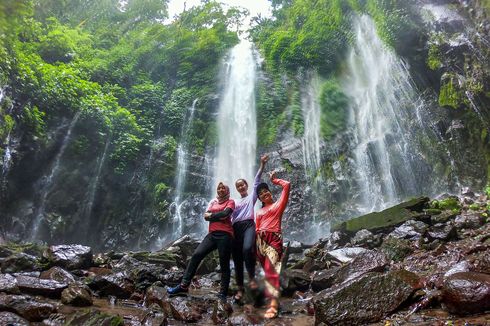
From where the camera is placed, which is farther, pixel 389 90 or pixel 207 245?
pixel 389 90

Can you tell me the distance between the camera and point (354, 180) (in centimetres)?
1497

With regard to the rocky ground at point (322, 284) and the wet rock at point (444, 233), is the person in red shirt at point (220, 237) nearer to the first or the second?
the rocky ground at point (322, 284)

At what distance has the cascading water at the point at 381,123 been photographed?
14.0 metres

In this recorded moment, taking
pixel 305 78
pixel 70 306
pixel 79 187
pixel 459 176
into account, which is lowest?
pixel 70 306

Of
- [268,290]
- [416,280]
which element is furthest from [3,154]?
[416,280]

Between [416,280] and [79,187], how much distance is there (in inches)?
531

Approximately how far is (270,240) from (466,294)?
82.0 inches

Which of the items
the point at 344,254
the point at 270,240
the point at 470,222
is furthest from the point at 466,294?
the point at 470,222

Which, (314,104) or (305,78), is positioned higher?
(305,78)

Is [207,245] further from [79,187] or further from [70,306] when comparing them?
[79,187]

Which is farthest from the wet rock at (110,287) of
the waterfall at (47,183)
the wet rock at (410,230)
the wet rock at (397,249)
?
the waterfall at (47,183)

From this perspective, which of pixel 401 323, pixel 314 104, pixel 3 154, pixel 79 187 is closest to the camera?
pixel 401 323

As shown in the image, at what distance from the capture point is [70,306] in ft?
15.3

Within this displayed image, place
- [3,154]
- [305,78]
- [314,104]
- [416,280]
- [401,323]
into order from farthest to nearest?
[305,78]
[314,104]
[3,154]
[416,280]
[401,323]
